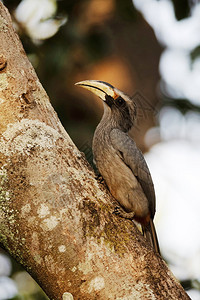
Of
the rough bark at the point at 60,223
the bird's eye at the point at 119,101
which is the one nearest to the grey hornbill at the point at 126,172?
the bird's eye at the point at 119,101

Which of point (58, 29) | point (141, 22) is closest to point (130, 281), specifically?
point (58, 29)

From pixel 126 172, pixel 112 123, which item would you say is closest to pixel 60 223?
pixel 126 172

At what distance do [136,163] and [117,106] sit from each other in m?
0.73

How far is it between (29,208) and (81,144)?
207cm

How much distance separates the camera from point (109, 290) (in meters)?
2.32

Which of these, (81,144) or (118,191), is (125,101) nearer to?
(81,144)

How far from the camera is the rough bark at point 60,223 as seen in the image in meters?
2.34

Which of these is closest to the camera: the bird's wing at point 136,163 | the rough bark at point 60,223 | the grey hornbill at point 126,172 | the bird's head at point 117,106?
the rough bark at point 60,223

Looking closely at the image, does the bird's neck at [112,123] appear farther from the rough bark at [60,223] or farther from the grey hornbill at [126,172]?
the rough bark at [60,223]

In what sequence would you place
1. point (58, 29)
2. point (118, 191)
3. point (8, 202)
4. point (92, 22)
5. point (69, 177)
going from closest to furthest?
1. point (8, 202)
2. point (69, 177)
3. point (118, 191)
4. point (58, 29)
5. point (92, 22)

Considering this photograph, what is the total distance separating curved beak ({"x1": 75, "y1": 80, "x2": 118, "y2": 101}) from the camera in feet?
12.9

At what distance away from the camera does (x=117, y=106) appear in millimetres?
4180

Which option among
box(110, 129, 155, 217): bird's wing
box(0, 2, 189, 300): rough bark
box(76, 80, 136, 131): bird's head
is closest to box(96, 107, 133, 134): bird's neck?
box(76, 80, 136, 131): bird's head

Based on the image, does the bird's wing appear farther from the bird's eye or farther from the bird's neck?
the bird's eye
